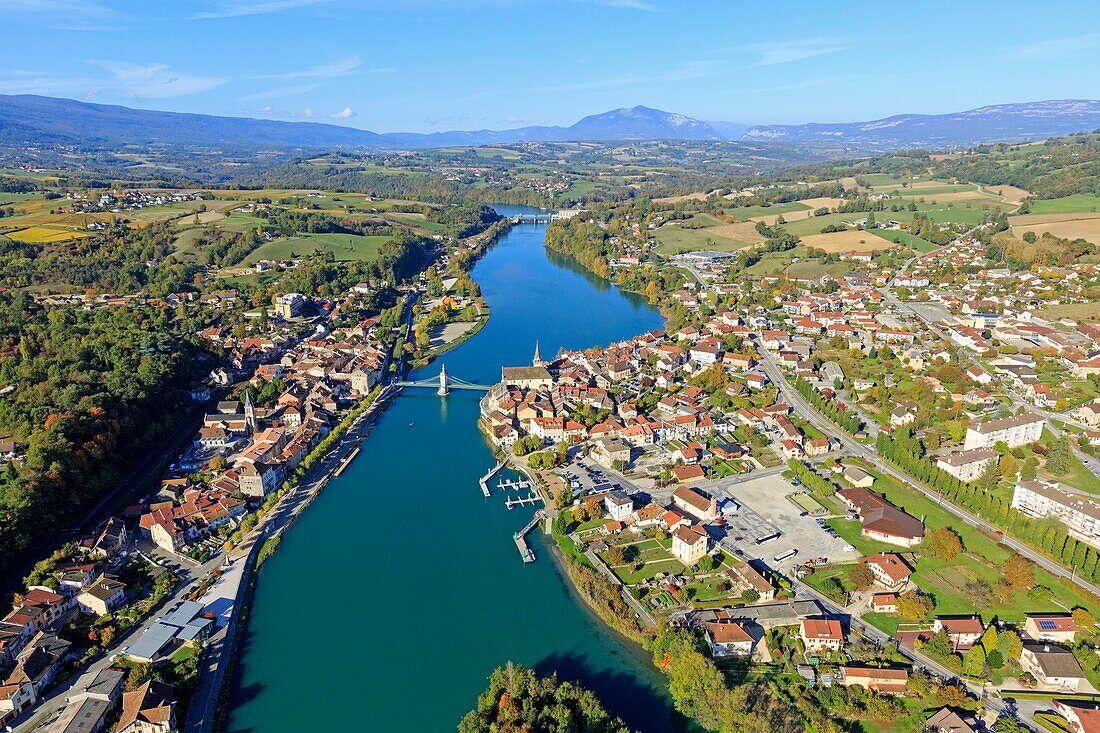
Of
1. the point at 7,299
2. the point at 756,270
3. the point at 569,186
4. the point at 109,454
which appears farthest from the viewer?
the point at 569,186

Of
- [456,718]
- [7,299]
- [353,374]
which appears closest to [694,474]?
[456,718]

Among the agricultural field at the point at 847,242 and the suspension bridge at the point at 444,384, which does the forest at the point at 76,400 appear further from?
the agricultural field at the point at 847,242

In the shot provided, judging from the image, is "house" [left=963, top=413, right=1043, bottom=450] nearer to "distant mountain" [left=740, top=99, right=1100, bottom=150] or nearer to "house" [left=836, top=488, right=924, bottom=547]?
"house" [left=836, top=488, right=924, bottom=547]

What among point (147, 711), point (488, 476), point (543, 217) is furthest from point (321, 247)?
point (147, 711)

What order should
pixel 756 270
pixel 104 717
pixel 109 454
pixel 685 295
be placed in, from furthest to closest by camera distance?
pixel 756 270, pixel 685 295, pixel 109 454, pixel 104 717

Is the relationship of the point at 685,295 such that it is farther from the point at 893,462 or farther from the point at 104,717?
the point at 104,717

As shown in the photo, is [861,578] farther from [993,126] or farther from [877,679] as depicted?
[993,126]
